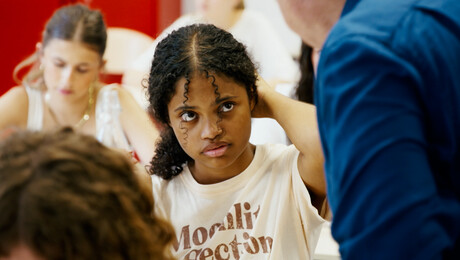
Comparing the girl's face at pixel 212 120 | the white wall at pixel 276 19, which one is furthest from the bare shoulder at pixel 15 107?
the white wall at pixel 276 19

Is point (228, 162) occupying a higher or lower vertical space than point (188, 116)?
lower

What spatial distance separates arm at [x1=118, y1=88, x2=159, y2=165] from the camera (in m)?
2.24

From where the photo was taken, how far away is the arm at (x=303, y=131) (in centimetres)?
125

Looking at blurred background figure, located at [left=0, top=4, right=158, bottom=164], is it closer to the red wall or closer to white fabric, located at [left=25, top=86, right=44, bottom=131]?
white fabric, located at [left=25, top=86, right=44, bottom=131]

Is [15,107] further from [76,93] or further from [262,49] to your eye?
[262,49]

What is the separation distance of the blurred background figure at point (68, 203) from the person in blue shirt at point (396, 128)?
0.73ft

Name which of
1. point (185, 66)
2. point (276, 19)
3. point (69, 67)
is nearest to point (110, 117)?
point (69, 67)

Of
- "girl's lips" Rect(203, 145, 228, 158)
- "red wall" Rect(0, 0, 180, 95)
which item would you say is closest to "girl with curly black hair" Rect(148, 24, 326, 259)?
"girl's lips" Rect(203, 145, 228, 158)

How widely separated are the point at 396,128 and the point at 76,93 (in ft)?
6.27

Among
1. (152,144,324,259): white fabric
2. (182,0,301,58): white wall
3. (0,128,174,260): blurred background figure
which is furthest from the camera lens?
(182,0,301,58): white wall

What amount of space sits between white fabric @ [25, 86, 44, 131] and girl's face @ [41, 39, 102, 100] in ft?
0.27

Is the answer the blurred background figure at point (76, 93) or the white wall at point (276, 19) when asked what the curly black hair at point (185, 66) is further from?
the white wall at point (276, 19)

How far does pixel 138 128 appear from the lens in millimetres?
2279

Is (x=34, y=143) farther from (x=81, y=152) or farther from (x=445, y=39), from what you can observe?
(x=445, y=39)
